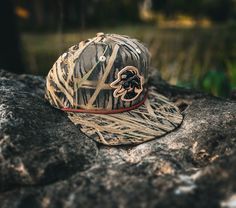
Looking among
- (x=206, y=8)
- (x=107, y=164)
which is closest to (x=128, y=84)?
(x=107, y=164)

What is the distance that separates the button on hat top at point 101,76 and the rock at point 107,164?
134mm

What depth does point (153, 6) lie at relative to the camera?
49.6 ft

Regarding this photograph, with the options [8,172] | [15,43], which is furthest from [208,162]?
[15,43]

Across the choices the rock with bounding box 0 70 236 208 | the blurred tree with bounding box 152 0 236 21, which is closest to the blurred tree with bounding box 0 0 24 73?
the rock with bounding box 0 70 236 208

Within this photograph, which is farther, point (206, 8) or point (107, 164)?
point (206, 8)

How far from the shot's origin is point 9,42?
20.0 ft

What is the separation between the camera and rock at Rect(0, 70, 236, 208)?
195cm

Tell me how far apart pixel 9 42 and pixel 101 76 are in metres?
3.70

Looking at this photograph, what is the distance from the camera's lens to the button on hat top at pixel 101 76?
2.65 metres

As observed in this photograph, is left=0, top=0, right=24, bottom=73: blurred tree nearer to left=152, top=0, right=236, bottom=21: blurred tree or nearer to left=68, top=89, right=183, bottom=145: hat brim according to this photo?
left=68, top=89, right=183, bottom=145: hat brim

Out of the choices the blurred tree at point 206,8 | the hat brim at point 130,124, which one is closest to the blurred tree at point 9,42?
the hat brim at point 130,124

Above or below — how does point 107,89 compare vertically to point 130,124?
above

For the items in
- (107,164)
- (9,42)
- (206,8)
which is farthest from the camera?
(206,8)

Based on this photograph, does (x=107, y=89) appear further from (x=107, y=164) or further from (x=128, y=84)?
(x=107, y=164)
